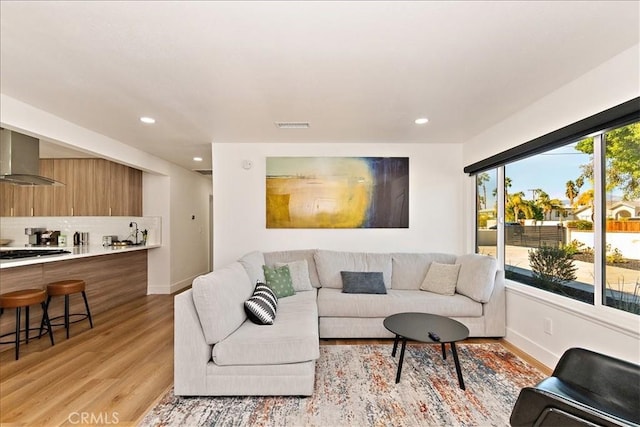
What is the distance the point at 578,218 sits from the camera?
2.49 metres

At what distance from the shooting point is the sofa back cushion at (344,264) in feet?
12.2

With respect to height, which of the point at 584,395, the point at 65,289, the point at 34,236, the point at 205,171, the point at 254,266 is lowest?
the point at 584,395

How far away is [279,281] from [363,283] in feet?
3.24

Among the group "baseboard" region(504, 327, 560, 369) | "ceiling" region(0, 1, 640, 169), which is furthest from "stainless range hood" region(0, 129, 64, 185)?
"baseboard" region(504, 327, 560, 369)

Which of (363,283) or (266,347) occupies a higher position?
(363,283)

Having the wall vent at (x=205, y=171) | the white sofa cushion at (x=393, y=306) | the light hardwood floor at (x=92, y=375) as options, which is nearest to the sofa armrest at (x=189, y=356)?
the light hardwood floor at (x=92, y=375)

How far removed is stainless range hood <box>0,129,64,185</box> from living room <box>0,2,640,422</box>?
563 millimetres

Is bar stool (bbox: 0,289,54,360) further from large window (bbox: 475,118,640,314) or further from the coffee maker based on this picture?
large window (bbox: 475,118,640,314)

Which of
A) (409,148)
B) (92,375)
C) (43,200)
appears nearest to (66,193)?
(43,200)

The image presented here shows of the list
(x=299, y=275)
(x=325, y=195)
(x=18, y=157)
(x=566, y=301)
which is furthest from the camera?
(x=325, y=195)

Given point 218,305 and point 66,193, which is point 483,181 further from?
point 66,193

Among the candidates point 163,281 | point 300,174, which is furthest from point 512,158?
point 163,281

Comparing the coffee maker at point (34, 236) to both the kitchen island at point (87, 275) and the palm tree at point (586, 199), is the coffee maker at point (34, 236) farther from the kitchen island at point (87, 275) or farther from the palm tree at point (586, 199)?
the palm tree at point (586, 199)

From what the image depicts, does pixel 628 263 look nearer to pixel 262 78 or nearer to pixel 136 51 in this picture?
pixel 262 78
